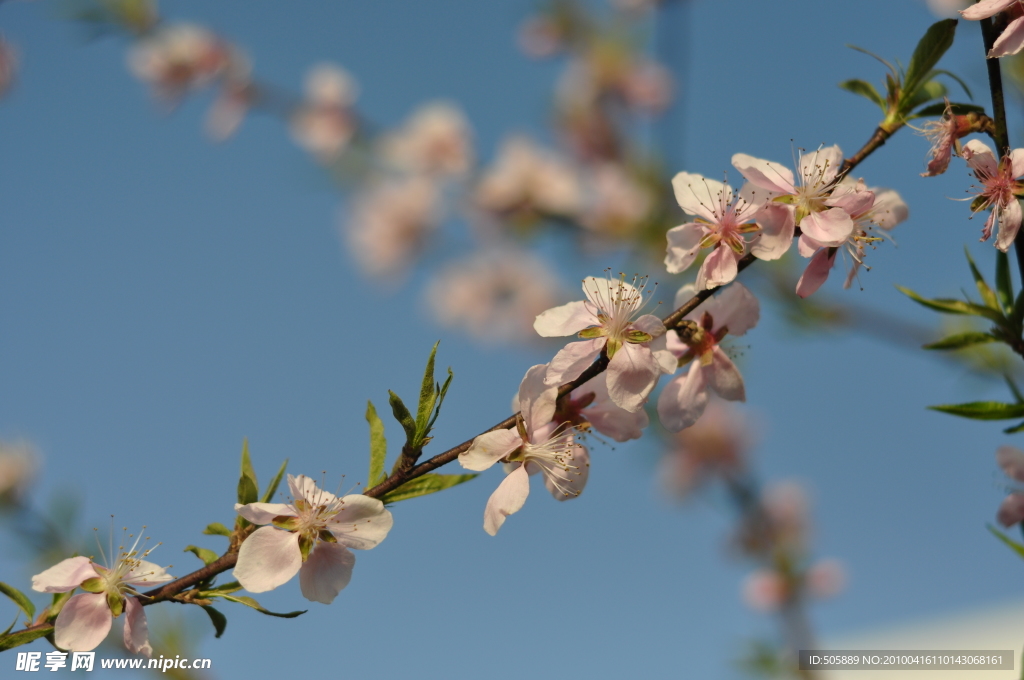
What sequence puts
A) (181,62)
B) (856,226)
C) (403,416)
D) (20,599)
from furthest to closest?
(181,62)
(856,226)
(20,599)
(403,416)

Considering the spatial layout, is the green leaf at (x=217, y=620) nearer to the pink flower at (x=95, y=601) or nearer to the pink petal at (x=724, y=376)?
the pink flower at (x=95, y=601)

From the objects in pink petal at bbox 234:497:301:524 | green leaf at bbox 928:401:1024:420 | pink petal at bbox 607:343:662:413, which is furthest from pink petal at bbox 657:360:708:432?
pink petal at bbox 234:497:301:524

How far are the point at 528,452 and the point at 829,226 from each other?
52cm

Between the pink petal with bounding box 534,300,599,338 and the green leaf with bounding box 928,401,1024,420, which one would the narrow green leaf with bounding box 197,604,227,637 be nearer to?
the pink petal with bounding box 534,300,599,338

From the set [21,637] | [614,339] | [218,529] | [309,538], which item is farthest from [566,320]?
[21,637]

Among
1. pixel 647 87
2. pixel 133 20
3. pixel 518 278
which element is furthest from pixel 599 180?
pixel 133 20

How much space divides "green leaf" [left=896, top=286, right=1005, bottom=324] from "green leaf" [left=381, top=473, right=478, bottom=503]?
756mm

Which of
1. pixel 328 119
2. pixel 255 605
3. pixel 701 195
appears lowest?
pixel 255 605

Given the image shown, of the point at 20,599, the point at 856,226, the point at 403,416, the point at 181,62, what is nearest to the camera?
the point at 403,416

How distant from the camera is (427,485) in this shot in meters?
1.04

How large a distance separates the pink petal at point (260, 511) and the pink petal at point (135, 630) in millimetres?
219

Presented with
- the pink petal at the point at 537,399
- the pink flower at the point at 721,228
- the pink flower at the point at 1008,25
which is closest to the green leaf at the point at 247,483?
the pink petal at the point at 537,399

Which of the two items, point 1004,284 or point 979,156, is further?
point 1004,284

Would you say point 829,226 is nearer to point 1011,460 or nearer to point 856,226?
point 856,226
